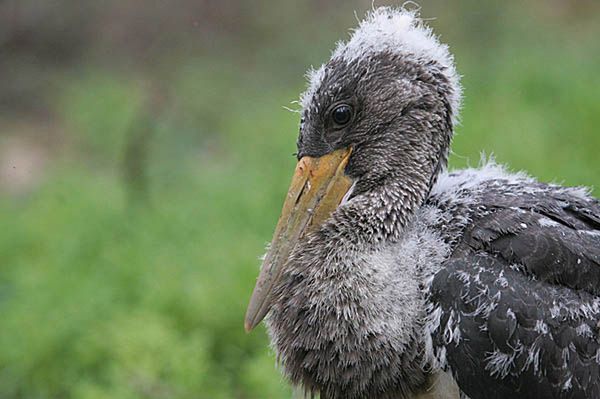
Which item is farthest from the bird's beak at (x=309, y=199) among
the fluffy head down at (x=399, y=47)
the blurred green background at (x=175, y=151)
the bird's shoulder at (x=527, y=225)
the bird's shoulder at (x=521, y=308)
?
the blurred green background at (x=175, y=151)

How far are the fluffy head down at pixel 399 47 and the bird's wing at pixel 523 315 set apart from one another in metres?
0.73

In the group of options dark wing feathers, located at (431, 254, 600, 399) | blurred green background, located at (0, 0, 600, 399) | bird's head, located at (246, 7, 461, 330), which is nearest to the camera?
dark wing feathers, located at (431, 254, 600, 399)

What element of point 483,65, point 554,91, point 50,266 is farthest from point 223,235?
point 483,65

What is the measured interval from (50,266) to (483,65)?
502cm

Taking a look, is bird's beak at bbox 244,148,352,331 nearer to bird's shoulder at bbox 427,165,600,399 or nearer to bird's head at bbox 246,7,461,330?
bird's head at bbox 246,7,461,330

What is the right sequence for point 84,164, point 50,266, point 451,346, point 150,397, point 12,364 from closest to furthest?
point 451,346
point 150,397
point 12,364
point 50,266
point 84,164

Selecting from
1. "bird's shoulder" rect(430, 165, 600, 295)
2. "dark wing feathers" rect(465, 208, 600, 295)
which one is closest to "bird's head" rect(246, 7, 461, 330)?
"bird's shoulder" rect(430, 165, 600, 295)

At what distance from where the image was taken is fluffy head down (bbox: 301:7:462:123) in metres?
3.69

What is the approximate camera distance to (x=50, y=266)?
6.47 m

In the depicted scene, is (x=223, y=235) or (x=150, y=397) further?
(x=223, y=235)

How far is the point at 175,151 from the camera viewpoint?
9211 millimetres

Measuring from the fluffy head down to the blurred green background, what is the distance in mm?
1818

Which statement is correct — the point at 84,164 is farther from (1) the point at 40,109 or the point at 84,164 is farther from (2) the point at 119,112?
(1) the point at 40,109

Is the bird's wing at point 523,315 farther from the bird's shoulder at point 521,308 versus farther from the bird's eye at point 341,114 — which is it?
the bird's eye at point 341,114
